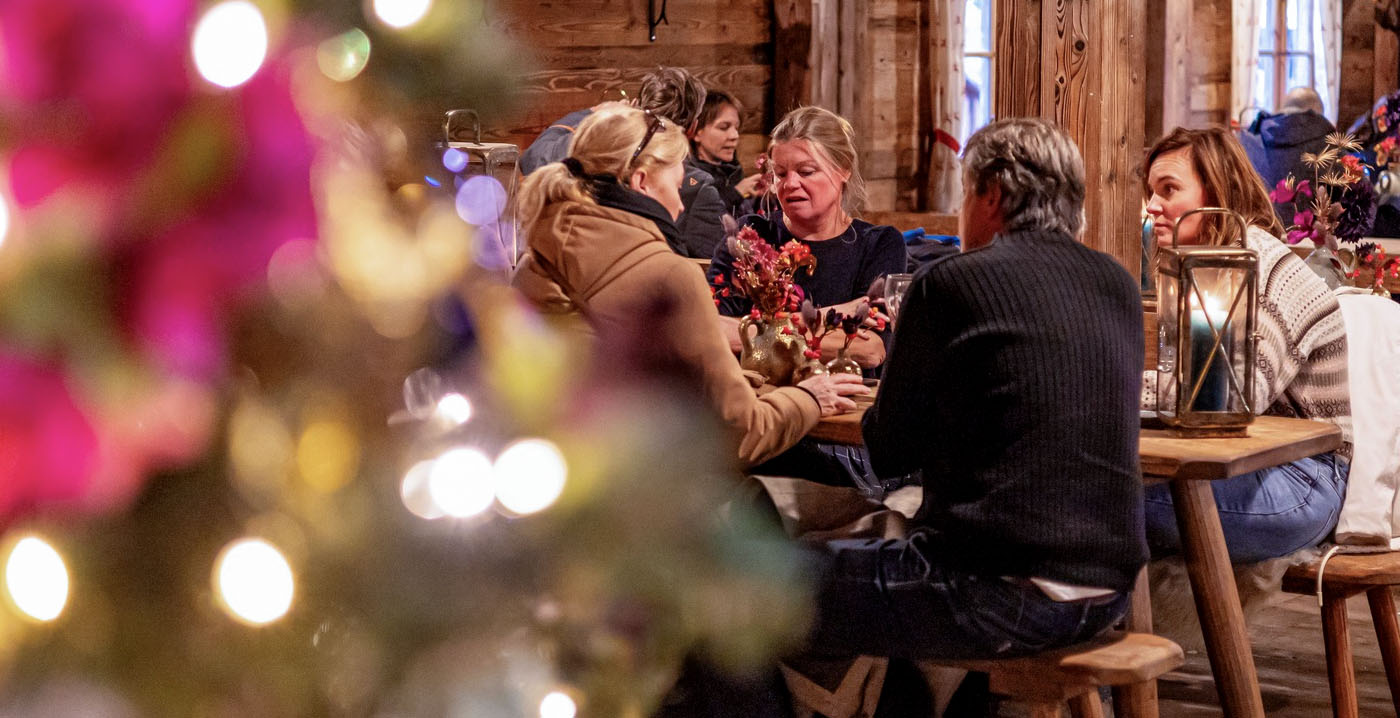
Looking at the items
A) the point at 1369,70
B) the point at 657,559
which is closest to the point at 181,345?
the point at 657,559

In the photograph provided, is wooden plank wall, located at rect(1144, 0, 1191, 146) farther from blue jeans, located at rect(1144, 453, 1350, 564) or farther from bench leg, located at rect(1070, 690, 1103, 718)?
bench leg, located at rect(1070, 690, 1103, 718)

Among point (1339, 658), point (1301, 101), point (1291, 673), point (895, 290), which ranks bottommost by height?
point (1291, 673)

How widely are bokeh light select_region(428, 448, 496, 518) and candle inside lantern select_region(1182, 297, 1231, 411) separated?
5.96 feet

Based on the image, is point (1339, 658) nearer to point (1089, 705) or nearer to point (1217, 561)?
point (1217, 561)

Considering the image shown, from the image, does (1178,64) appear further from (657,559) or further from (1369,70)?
(657,559)

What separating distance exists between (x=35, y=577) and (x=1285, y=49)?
9261 millimetres

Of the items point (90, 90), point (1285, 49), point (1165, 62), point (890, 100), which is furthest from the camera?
point (1285, 49)

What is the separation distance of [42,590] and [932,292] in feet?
5.26

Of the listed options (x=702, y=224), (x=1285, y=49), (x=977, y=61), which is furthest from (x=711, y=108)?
(x=1285, y=49)

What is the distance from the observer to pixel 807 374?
2.76 meters

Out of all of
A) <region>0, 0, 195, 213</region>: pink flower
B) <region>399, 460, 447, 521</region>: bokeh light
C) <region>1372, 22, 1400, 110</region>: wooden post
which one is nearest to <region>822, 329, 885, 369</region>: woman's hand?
<region>399, 460, 447, 521</region>: bokeh light

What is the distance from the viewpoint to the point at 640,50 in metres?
6.52

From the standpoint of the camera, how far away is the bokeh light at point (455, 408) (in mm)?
742

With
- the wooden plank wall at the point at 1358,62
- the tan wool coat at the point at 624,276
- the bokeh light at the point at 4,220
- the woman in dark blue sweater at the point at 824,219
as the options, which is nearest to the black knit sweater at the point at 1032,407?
the tan wool coat at the point at 624,276
